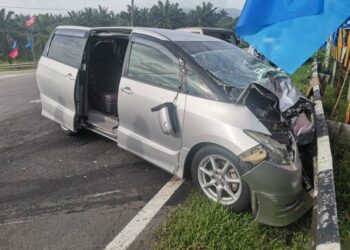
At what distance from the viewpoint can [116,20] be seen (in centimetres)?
6141

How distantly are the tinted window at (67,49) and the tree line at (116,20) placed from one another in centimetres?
4384

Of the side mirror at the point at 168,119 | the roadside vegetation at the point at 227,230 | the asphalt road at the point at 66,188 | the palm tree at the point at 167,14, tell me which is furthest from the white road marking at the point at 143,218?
the palm tree at the point at 167,14

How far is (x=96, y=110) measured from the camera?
217 inches

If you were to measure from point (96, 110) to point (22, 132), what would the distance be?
57.6 inches

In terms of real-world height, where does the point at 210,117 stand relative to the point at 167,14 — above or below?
above

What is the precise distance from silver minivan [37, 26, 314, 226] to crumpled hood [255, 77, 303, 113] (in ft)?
0.04

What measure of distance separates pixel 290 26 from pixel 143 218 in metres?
2.27

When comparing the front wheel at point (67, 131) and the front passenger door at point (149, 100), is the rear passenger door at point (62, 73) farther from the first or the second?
the front passenger door at point (149, 100)

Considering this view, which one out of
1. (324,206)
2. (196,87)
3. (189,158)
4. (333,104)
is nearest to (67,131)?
(189,158)

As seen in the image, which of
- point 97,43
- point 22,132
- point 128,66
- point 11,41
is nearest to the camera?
point 128,66

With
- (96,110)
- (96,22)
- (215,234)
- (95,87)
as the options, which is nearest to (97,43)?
(95,87)

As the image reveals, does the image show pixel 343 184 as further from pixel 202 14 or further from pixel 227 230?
pixel 202 14

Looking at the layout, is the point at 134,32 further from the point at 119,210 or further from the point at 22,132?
the point at 22,132

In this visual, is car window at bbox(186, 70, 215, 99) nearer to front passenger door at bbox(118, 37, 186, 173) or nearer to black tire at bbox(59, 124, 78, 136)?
front passenger door at bbox(118, 37, 186, 173)
